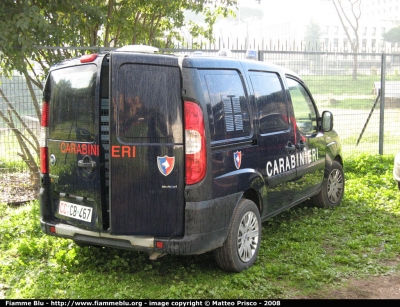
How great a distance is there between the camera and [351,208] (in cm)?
721

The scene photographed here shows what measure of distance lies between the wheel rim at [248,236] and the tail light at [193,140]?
2.87 ft

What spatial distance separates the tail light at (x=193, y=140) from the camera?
4172mm

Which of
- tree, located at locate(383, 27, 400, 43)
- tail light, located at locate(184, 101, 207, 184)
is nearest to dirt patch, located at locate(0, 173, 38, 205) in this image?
tail light, located at locate(184, 101, 207, 184)

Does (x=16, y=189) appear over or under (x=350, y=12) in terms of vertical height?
under

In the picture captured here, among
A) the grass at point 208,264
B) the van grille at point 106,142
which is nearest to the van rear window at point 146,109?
the van grille at point 106,142

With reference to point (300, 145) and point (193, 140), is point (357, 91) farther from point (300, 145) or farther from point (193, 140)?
point (193, 140)

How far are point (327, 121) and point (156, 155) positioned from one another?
126 inches

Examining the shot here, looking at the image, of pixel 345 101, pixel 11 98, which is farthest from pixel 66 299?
pixel 345 101

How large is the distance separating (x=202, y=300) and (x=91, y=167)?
1470 millimetres

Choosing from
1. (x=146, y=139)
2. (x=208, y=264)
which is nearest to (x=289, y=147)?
(x=208, y=264)

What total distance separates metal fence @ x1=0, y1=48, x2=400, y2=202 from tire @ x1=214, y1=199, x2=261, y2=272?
15.3 ft

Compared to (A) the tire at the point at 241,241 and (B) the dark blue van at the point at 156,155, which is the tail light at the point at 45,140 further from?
(A) the tire at the point at 241,241

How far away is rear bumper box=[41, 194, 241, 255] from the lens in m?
4.17

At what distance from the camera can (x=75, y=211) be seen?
4.58 meters
